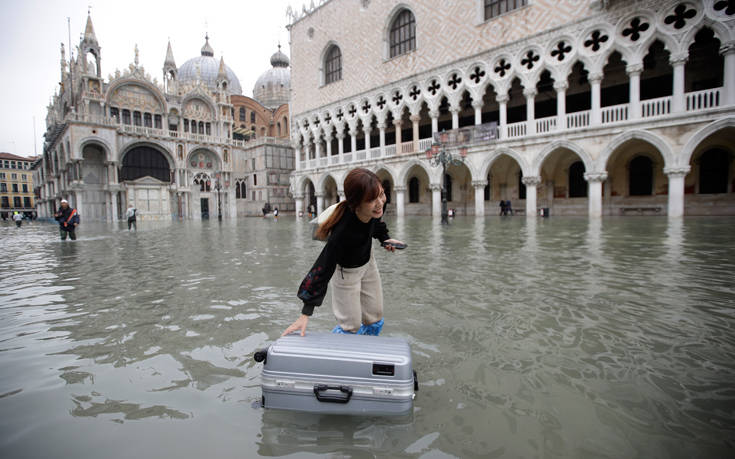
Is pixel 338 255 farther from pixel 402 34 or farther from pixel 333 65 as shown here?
pixel 333 65

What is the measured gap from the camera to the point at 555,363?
106 inches

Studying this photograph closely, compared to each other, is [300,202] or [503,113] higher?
[503,113]

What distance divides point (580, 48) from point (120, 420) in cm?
2233

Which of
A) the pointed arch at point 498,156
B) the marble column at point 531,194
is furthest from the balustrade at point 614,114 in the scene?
the marble column at point 531,194

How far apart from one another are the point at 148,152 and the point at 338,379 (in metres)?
42.9

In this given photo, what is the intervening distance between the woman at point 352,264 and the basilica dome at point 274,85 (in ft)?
205

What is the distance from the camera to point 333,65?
32.8 meters

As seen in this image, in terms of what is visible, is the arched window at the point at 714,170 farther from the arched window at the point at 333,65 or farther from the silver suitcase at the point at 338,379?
the arched window at the point at 333,65

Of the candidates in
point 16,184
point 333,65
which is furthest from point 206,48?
point 16,184

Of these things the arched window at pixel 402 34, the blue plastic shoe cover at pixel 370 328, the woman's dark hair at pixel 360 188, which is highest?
the arched window at pixel 402 34

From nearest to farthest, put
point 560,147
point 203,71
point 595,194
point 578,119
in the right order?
point 595,194, point 578,119, point 560,147, point 203,71

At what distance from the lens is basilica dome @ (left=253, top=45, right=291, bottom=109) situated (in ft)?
200

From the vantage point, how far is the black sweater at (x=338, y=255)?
237 centimetres

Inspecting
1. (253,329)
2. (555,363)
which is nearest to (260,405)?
(253,329)
